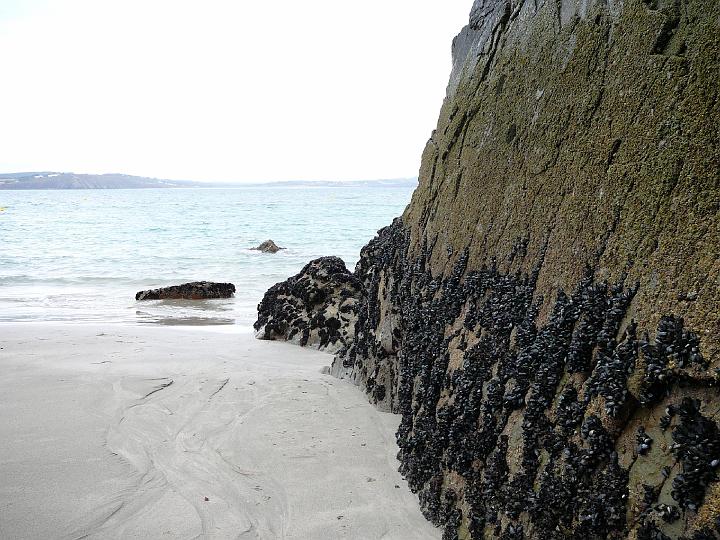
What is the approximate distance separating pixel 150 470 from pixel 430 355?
79.8 inches

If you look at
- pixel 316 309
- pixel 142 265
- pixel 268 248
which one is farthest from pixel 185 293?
pixel 268 248

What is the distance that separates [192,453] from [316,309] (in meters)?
4.58

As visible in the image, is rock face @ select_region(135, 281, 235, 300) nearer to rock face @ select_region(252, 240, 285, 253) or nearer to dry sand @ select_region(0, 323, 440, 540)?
dry sand @ select_region(0, 323, 440, 540)

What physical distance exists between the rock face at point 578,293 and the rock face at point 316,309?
11.9ft

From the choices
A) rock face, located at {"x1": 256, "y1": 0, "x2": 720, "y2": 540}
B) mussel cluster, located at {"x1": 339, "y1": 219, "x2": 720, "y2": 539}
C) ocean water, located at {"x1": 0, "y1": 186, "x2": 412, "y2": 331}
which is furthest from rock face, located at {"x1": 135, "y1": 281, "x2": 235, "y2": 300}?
mussel cluster, located at {"x1": 339, "y1": 219, "x2": 720, "y2": 539}

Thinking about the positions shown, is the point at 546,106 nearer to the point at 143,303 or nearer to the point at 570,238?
the point at 570,238

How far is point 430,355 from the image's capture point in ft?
14.4

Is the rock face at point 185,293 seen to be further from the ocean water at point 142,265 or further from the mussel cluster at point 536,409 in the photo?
the mussel cluster at point 536,409

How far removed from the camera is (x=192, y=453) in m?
4.43

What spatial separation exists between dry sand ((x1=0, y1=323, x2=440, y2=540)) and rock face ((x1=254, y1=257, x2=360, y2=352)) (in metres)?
1.51

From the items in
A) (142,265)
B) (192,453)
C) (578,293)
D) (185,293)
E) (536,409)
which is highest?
(578,293)

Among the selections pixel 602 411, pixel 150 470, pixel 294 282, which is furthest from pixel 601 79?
pixel 294 282

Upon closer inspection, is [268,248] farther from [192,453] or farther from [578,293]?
[578,293]

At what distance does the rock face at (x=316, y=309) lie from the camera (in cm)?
843
